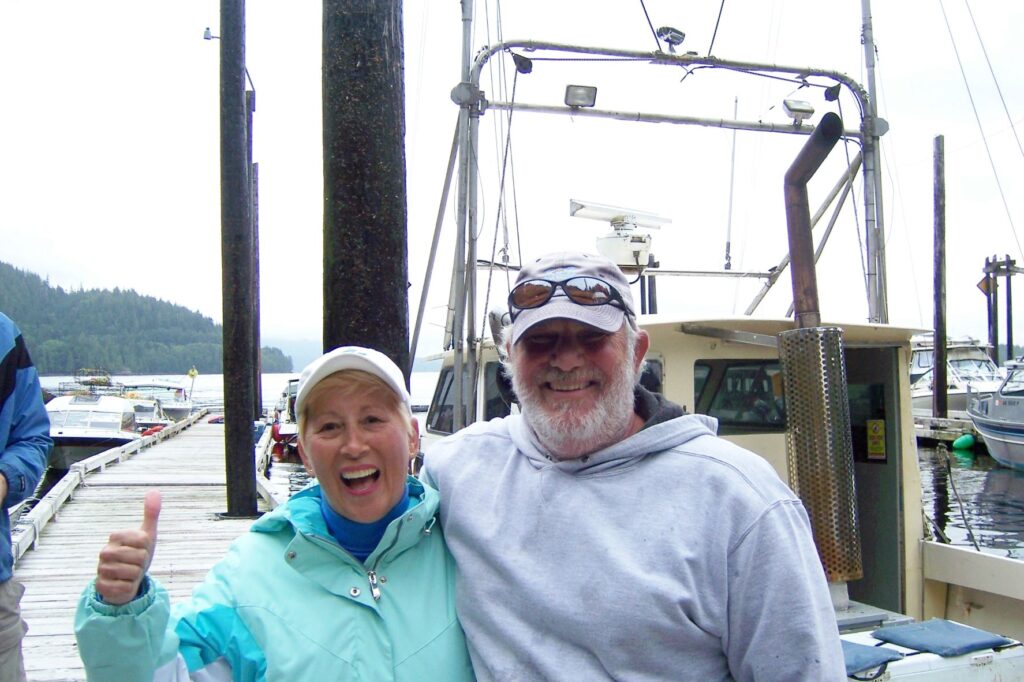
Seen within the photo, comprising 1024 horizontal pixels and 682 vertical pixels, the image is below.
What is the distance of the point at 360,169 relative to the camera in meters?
3.10

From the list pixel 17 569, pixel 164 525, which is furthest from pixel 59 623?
pixel 164 525

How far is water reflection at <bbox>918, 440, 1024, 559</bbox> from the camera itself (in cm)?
1582

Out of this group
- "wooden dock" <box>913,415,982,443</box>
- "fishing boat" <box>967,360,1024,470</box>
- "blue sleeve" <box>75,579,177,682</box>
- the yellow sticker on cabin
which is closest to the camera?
"blue sleeve" <box>75,579,177,682</box>

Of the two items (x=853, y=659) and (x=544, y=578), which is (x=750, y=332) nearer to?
(x=853, y=659)

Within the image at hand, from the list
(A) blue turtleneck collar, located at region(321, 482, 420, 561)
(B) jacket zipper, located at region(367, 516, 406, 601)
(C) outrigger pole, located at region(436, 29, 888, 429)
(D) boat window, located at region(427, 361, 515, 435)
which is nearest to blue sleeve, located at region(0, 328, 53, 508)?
(A) blue turtleneck collar, located at region(321, 482, 420, 561)

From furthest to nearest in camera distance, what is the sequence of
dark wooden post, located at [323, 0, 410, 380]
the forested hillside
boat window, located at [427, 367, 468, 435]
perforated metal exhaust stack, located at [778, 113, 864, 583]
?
the forested hillside < boat window, located at [427, 367, 468, 435] < perforated metal exhaust stack, located at [778, 113, 864, 583] < dark wooden post, located at [323, 0, 410, 380]

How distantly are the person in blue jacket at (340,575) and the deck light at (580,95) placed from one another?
4.57m

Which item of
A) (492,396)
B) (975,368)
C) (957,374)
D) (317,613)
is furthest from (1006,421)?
(317,613)

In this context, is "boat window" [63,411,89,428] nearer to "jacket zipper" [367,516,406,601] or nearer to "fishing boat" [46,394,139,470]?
"fishing boat" [46,394,139,470]

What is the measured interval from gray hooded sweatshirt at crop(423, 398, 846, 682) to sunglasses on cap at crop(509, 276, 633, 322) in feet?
1.15

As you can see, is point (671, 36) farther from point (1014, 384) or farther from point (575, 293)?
point (1014, 384)

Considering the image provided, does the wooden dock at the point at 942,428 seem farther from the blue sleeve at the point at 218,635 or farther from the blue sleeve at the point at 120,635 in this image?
the blue sleeve at the point at 120,635

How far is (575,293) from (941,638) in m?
2.58

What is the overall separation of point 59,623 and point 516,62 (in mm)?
4927
